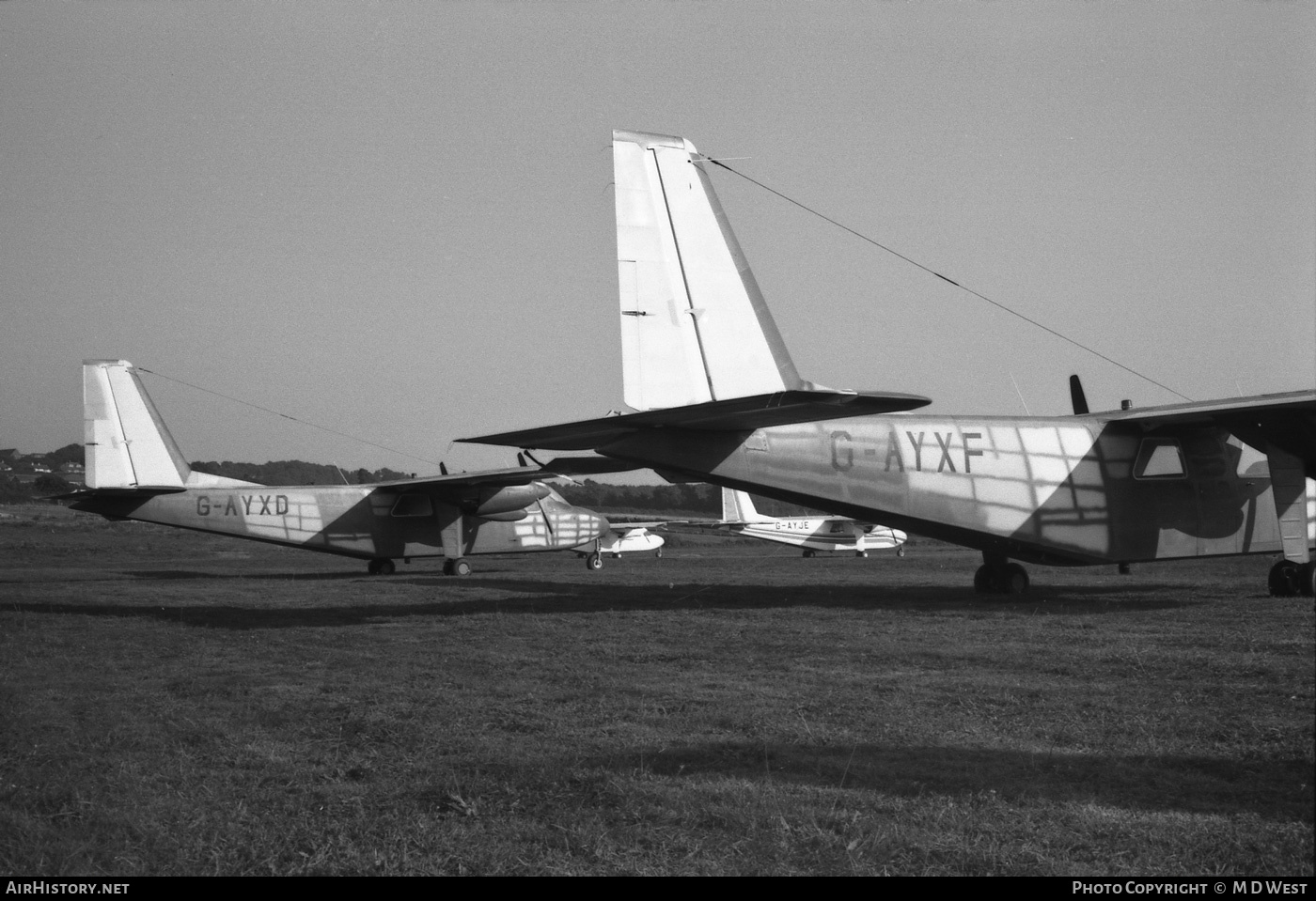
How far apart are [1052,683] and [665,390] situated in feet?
18.1

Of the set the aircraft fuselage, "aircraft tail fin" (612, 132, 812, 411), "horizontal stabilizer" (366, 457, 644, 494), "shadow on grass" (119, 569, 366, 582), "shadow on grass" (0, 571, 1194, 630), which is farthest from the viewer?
"horizontal stabilizer" (366, 457, 644, 494)

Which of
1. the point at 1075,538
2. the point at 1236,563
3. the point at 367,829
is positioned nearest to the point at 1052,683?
the point at 367,829

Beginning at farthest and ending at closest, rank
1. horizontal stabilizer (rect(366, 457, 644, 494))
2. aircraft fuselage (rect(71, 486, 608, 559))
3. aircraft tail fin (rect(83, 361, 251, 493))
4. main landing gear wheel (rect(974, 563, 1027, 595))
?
horizontal stabilizer (rect(366, 457, 644, 494))
aircraft fuselage (rect(71, 486, 608, 559))
aircraft tail fin (rect(83, 361, 251, 493))
main landing gear wheel (rect(974, 563, 1027, 595))

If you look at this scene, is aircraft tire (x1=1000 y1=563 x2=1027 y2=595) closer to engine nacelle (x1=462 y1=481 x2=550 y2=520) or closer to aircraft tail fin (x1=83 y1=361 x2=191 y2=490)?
engine nacelle (x1=462 y1=481 x2=550 y2=520)

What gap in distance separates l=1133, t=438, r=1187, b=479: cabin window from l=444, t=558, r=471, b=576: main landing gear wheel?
19.9 meters

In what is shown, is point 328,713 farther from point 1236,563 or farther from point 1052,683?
point 1236,563

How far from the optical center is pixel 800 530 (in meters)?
47.5

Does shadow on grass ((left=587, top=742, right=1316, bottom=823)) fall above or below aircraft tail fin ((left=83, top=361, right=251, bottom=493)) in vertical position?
below

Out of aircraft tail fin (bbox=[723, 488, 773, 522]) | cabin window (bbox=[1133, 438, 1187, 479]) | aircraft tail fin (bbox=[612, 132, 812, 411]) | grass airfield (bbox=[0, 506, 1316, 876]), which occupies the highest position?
aircraft tail fin (bbox=[612, 132, 812, 411])

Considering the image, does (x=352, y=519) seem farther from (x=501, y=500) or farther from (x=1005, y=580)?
(x=1005, y=580)

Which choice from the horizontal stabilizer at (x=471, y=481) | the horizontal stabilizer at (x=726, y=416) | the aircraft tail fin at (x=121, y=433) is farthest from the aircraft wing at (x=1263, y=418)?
the aircraft tail fin at (x=121, y=433)

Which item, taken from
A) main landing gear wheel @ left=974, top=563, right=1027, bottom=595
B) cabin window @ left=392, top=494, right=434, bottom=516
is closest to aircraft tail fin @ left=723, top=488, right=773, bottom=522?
cabin window @ left=392, top=494, right=434, bottom=516

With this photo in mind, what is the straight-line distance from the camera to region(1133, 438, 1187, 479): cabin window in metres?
16.4

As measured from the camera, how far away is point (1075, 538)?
15.7 meters
